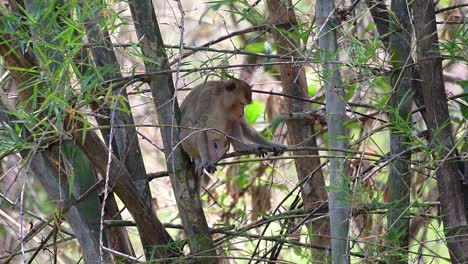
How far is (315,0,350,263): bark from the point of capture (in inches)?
106

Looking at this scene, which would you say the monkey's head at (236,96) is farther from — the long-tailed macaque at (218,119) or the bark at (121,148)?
the bark at (121,148)

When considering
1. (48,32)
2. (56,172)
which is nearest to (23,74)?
(48,32)

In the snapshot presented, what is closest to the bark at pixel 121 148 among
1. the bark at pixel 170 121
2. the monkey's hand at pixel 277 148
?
the bark at pixel 170 121

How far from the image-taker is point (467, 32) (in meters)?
2.76

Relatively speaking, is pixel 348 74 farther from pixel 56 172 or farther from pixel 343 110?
pixel 56 172

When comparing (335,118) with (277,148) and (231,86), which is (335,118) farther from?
(231,86)

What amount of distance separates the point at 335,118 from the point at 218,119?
7.58 feet

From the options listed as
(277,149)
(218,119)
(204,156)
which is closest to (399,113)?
(277,149)

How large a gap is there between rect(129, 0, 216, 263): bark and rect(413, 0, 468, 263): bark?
0.94 m

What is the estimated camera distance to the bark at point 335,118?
2.69 metres

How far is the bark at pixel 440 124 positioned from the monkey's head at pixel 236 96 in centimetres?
190

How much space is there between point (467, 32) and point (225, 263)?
175 cm

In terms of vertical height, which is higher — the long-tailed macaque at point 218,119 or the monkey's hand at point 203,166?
the long-tailed macaque at point 218,119

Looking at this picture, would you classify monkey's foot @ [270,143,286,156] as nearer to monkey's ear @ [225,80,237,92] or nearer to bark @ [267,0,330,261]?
bark @ [267,0,330,261]
